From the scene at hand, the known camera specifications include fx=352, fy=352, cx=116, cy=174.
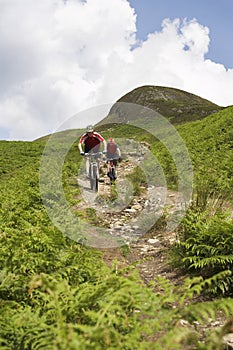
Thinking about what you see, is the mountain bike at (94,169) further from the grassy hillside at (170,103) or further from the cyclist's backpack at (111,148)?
the grassy hillside at (170,103)

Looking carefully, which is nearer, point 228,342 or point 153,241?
point 228,342

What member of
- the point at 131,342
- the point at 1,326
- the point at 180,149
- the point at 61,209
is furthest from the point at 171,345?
the point at 180,149

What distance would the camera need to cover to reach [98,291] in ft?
12.7

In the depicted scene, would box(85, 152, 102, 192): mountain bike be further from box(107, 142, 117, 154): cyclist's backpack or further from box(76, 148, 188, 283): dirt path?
box(107, 142, 117, 154): cyclist's backpack

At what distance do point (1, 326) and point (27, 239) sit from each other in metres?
1.92

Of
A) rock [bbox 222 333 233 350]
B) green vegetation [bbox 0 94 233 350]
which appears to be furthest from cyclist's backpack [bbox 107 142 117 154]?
rock [bbox 222 333 233 350]

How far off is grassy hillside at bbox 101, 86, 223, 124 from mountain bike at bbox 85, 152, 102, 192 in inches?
1706

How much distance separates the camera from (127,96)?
4190 inches

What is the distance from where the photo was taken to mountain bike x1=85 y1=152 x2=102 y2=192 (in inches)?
509

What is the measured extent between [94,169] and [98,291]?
30.3ft

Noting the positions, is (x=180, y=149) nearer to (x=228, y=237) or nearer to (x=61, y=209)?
(x=61, y=209)

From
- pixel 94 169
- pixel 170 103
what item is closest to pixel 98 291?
pixel 94 169

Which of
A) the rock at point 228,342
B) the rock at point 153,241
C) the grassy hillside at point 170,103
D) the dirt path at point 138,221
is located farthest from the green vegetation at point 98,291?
the grassy hillside at point 170,103

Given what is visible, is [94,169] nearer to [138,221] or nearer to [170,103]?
[138,221]
